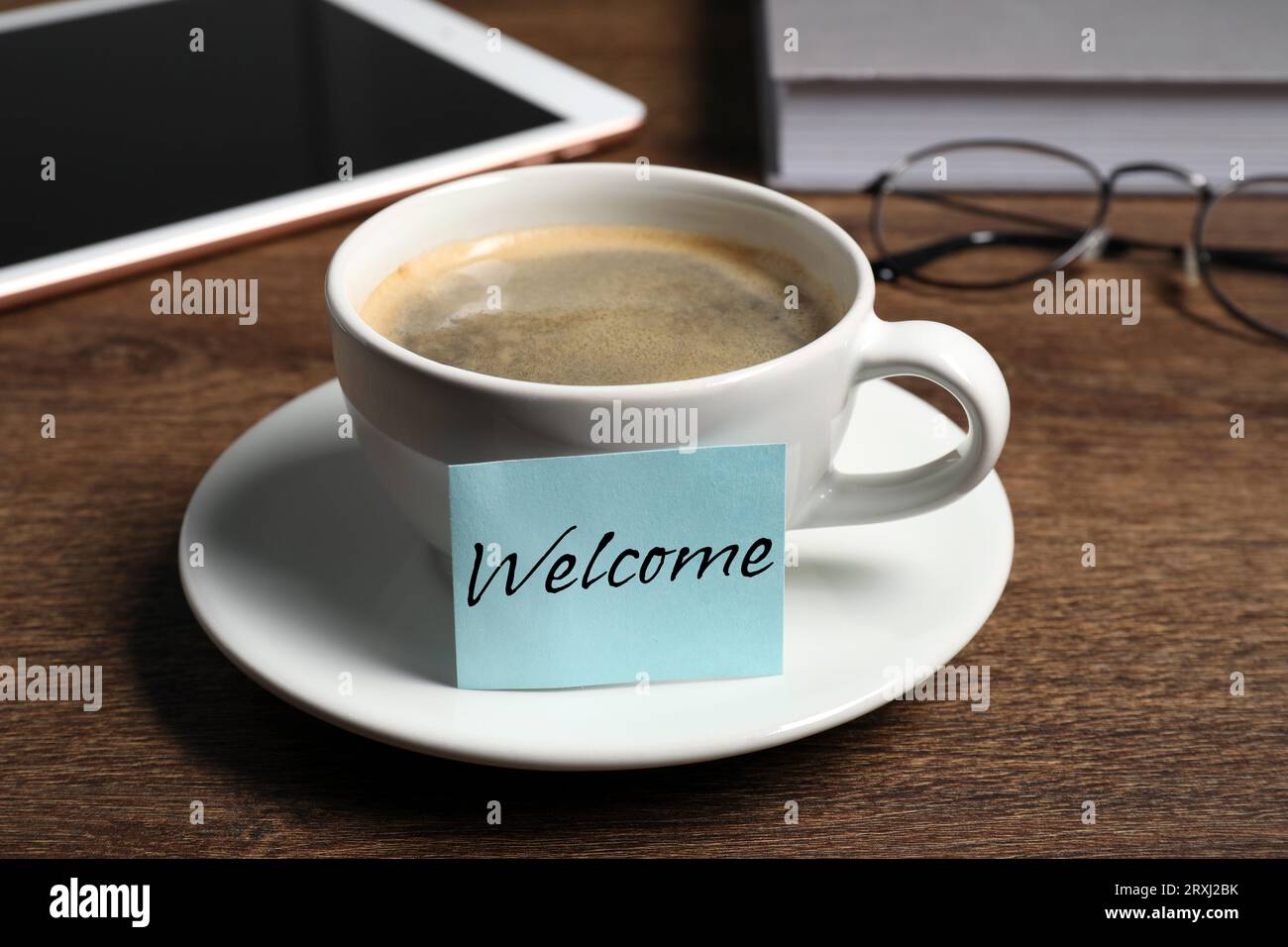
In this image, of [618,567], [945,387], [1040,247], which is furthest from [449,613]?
[1040,247]

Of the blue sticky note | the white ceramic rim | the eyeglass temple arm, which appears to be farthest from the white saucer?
the eyeglass temple arm

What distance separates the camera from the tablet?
950 millimetres

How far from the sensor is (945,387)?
53cm

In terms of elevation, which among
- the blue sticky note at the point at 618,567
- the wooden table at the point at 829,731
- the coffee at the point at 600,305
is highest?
the coffee at the point at 600,305

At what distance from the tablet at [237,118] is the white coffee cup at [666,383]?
15.2 inches

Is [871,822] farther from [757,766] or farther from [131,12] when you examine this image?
[131,12]

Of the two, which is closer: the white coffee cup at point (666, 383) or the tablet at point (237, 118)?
the white coffee cup at point (666, 383)

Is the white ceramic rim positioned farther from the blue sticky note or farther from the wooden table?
the wooden table

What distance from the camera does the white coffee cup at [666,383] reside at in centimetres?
50

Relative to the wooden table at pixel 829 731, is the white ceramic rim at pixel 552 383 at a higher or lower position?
higher

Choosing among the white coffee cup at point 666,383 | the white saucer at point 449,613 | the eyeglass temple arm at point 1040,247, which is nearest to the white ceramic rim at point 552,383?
the white coffee cup at point 666,383

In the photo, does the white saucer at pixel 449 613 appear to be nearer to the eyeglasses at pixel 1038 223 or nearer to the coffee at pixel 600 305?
the coffee at pixel 600 305

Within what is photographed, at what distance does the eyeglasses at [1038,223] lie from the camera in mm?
981

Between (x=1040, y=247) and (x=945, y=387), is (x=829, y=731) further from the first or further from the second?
(x=1040, y=247)
